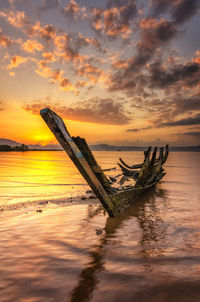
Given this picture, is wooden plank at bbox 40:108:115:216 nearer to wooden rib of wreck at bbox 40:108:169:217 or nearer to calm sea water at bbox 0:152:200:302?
wooden rib of wreck at bbox 40:108:169:217

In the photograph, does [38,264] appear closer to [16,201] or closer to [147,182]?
[16,201]

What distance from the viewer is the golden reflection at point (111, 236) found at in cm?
241

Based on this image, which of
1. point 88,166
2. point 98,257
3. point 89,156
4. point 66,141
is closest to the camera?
point 98,257

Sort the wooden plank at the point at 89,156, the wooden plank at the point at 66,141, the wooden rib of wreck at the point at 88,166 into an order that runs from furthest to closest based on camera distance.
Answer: the wooden plank at the point at 89,156
the wooden rib of wreck at the point at 88,166
the wooden plank at the point at 66,141

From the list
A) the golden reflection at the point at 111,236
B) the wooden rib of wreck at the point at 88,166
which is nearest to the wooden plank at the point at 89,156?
the wooden rib of wreck at the point at 88,166

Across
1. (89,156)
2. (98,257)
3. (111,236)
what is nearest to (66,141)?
(89,156)

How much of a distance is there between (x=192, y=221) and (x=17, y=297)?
4.65 m

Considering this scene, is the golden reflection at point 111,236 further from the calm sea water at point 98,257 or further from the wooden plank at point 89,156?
the wooden plank at point 89,156

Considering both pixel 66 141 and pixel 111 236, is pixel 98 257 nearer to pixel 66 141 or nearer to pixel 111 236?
pixel 111 236

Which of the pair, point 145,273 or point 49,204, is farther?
point 49,204

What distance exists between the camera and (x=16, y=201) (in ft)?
24.0

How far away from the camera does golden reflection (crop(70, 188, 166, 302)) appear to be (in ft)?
7.92

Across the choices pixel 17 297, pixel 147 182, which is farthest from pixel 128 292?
pixel 147 182

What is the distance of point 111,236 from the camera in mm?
4199
